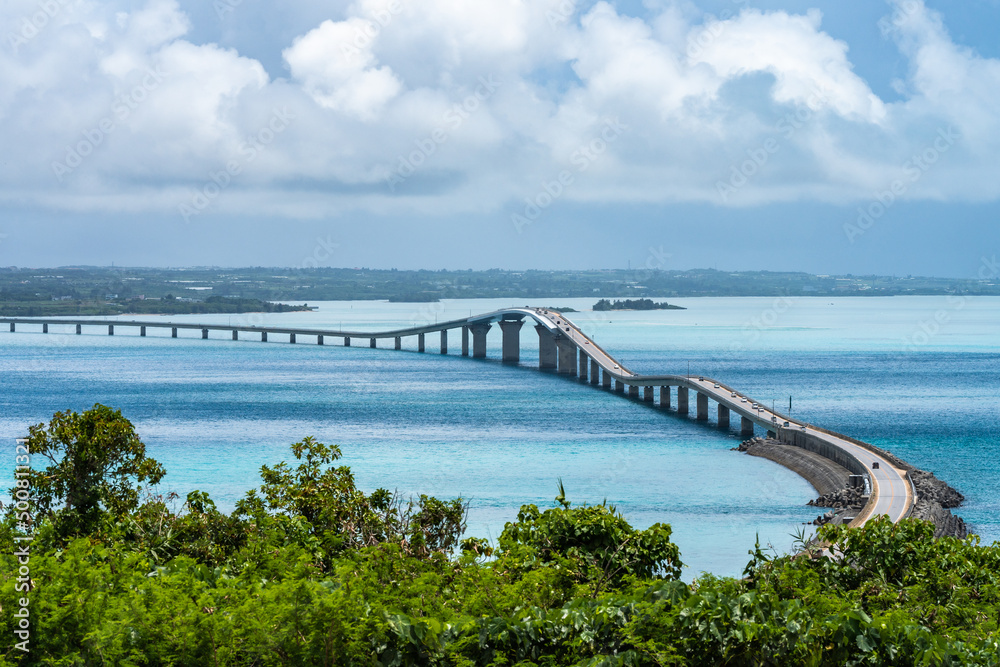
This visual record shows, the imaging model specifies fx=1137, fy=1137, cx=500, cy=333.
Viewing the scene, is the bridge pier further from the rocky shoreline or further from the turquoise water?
the rocky shoreline

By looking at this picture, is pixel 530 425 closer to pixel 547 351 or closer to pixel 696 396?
pixel 696 396

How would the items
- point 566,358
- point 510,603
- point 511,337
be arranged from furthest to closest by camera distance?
point 511,337 < point 566,358 < point 510,603

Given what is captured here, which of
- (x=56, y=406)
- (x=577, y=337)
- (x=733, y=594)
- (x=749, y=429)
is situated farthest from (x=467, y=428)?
(x=733, y=594)

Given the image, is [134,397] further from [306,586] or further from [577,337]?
[306,586]

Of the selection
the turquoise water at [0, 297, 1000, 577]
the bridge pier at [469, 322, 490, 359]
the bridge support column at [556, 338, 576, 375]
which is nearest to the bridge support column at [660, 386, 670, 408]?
the turquoise water at [0, 297, 1000, 577]

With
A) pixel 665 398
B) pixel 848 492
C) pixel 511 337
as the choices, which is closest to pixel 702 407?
pixel 665 398
